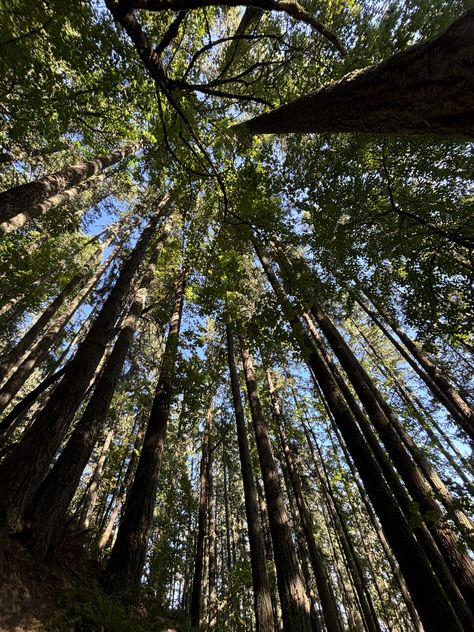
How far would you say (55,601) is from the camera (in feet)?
10.7

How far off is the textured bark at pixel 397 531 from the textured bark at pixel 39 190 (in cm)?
545

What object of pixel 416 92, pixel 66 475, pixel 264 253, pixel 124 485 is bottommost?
pixel 66 475

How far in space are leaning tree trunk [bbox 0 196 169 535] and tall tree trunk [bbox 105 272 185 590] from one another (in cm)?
195

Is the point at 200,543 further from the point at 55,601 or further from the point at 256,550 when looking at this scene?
the point at 55,601

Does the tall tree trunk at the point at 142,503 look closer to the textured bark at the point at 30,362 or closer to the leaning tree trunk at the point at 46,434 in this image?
the leaning tree trunk at the point at 46,434

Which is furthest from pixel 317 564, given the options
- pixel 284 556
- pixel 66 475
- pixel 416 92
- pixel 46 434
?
pixel 416 92

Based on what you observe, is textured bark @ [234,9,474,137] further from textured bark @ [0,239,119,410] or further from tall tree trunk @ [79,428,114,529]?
tall tree trunk @ [79,428,114,529]

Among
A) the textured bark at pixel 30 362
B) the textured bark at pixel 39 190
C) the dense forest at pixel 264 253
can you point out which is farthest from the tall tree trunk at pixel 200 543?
the textured bark at pixel 39 190

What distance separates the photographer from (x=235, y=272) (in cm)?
679

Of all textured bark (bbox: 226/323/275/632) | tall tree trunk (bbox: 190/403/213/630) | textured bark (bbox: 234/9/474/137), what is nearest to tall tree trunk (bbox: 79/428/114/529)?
tall tree trunk (bbox: 190/403/213/630)

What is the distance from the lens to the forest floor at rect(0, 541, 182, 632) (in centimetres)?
280

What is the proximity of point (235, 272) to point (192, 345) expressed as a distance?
2929 millimetres

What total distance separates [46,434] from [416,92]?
5.39 m

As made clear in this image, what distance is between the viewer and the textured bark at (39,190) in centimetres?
556
